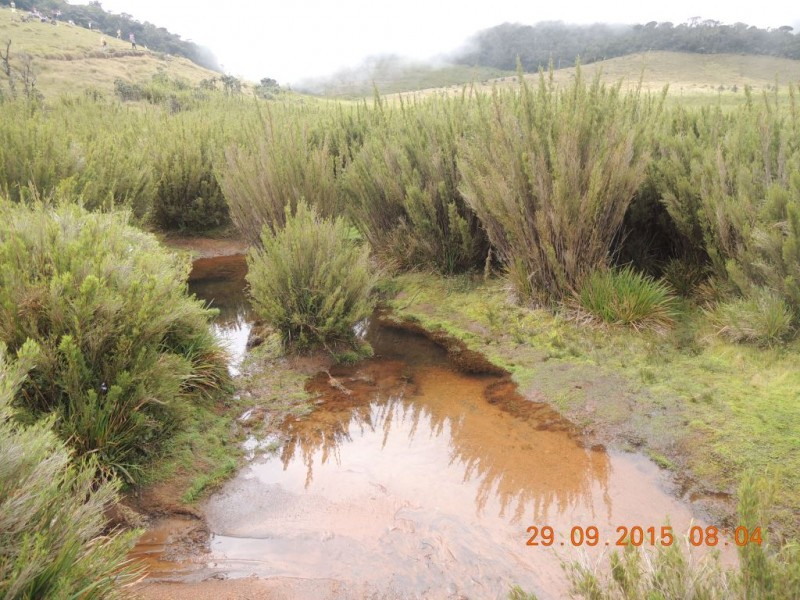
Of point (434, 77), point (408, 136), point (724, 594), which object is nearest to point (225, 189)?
point (408, 136)

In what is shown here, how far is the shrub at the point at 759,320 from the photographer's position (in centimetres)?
390

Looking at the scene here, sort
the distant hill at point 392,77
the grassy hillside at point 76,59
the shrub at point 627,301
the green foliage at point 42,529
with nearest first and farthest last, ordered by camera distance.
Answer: the green foliage at point 42,529 < the shrub at point 627,301 < the grassy hillside at point 76,59 < the distant hill at point 392,77

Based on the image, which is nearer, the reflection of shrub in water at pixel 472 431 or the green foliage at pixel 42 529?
the green foliage at pixel 42 529

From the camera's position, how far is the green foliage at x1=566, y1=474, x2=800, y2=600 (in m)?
1.48

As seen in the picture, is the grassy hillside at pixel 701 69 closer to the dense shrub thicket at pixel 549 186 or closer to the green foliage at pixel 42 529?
the dense shrub thicket at pixel 549 186

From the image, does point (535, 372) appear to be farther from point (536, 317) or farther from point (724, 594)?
A: point (724, 594)

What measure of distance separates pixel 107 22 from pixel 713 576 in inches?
3124

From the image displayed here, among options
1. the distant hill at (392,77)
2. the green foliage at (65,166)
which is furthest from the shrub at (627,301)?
the distant hill at (392,77)

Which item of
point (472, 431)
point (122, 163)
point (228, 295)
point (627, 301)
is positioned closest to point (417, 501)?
point (472, 431)

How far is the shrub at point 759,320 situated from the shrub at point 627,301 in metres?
0.53

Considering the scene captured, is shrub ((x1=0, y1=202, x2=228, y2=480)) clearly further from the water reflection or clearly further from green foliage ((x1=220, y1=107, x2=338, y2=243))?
green foliage ((x1=220, y1=107, x2=338, y2=243))

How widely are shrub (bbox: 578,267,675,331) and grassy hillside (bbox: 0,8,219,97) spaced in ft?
89.8

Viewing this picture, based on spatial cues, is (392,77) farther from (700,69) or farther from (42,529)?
(42,529)
